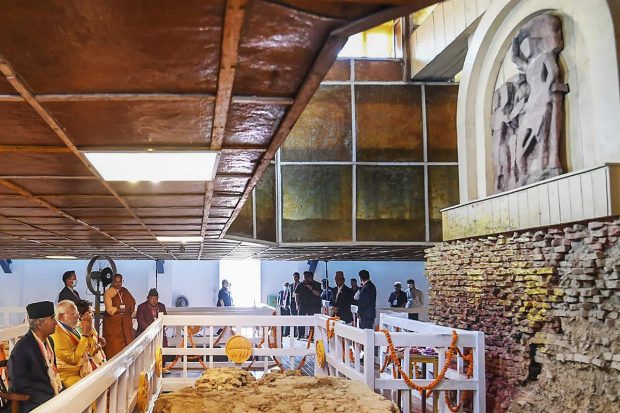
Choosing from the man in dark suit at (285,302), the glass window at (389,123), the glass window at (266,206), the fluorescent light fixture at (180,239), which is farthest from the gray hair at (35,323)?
the man in dark suit at (285,302)

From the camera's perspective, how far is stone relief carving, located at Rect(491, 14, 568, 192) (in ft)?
22.1

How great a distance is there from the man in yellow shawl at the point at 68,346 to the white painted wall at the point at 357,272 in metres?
15.9

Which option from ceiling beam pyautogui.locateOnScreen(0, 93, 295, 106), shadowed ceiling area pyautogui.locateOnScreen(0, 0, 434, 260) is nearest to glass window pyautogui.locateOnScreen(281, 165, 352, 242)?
shadowed ceiling area pyautogui.locateOnScreen(0, 0, 434, 260)

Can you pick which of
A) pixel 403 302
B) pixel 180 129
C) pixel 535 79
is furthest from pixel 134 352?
pixel 403 302

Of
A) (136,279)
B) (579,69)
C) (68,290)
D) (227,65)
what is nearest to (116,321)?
(68,290)

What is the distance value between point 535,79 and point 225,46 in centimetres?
560

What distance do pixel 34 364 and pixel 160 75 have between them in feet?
9.78

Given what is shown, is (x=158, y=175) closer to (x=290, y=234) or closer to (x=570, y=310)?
(x=570, y=310)

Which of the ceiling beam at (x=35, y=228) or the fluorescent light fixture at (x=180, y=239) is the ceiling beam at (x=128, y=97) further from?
the fluorescent light fixture at (x=180, y=239)

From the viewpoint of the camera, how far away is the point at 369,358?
5.79 metres

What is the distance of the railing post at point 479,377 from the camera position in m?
6.14

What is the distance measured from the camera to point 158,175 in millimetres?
4695

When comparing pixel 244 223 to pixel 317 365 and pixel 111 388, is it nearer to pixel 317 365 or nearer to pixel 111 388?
pixel 317 365

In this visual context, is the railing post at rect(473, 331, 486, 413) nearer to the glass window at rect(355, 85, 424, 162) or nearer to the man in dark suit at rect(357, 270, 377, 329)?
the man in dark suit at rect(357, 270, 377, 329)
